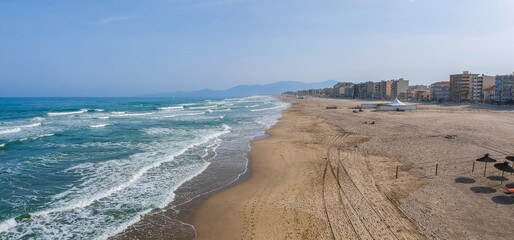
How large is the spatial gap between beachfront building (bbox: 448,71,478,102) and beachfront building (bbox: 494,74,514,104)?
34.2 ft

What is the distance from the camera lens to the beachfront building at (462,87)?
6938 cm

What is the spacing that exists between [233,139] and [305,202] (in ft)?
46.3

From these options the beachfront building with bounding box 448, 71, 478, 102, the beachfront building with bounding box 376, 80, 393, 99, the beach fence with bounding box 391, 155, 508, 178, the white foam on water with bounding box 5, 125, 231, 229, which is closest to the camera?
the white foam on water with bounding box 5, 125, 231, 229

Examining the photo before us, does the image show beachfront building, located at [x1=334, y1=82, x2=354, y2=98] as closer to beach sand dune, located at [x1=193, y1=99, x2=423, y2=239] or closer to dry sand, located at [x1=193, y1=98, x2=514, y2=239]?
dry sand, located at [x1=193, y1=98, x2=514, y2=239]

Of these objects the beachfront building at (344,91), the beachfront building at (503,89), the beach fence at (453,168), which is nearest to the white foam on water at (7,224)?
the beach fence at (453,168)

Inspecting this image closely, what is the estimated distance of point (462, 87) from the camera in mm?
70438

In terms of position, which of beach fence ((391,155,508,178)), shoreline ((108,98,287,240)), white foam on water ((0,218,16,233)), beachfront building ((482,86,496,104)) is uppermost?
beachfront building ((482,86,496,104))

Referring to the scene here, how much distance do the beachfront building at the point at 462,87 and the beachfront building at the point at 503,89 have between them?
410 inches

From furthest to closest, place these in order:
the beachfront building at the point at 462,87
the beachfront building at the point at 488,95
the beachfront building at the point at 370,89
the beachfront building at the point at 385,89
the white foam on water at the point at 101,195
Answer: the beachfront building at the point at 370,89 < the beachfront building at the point at 385,89 < the beachfront building at the point at 462,87 < the beachfront building at the point at 488,95 < the white foam on water at the point at 101,195

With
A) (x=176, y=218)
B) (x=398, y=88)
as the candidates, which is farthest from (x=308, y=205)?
(x=398, y=88)

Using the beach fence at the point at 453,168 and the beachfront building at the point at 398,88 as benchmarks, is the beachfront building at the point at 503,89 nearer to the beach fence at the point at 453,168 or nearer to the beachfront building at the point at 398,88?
the beachfront building at the point at 398,88

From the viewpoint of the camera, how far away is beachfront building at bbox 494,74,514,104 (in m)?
54.7

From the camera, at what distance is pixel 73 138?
24.1 m

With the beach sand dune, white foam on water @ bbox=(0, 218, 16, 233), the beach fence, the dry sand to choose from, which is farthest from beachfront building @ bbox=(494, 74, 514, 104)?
white foam on water @ bbox=(0, 218, 16, 233)
